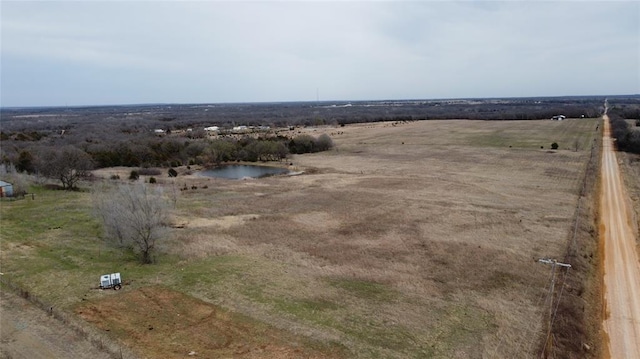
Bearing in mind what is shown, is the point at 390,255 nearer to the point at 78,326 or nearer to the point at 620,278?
the point at 620,278

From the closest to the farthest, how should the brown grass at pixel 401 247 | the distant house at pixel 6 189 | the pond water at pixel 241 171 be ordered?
the brown grass at pixel 401 247, the distant house at pixel 6 189, the pond water at pixel 241 171

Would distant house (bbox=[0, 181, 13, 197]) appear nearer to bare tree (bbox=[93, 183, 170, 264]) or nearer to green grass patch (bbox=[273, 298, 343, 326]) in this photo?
bare tree (bbox=[93, 183, 170, 264])

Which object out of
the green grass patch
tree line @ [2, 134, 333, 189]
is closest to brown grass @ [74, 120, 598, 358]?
the green grass patch

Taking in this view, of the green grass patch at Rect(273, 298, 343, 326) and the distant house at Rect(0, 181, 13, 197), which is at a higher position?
the distant house at Rect(0, 181, 13, 197)

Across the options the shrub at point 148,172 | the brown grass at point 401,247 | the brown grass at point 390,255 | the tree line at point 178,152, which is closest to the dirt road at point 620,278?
the brown grass at point 390,255

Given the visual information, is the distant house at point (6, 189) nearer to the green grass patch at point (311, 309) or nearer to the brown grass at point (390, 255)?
the brown grass at point (390, 255)

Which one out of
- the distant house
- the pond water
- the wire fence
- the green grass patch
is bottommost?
the pond water
